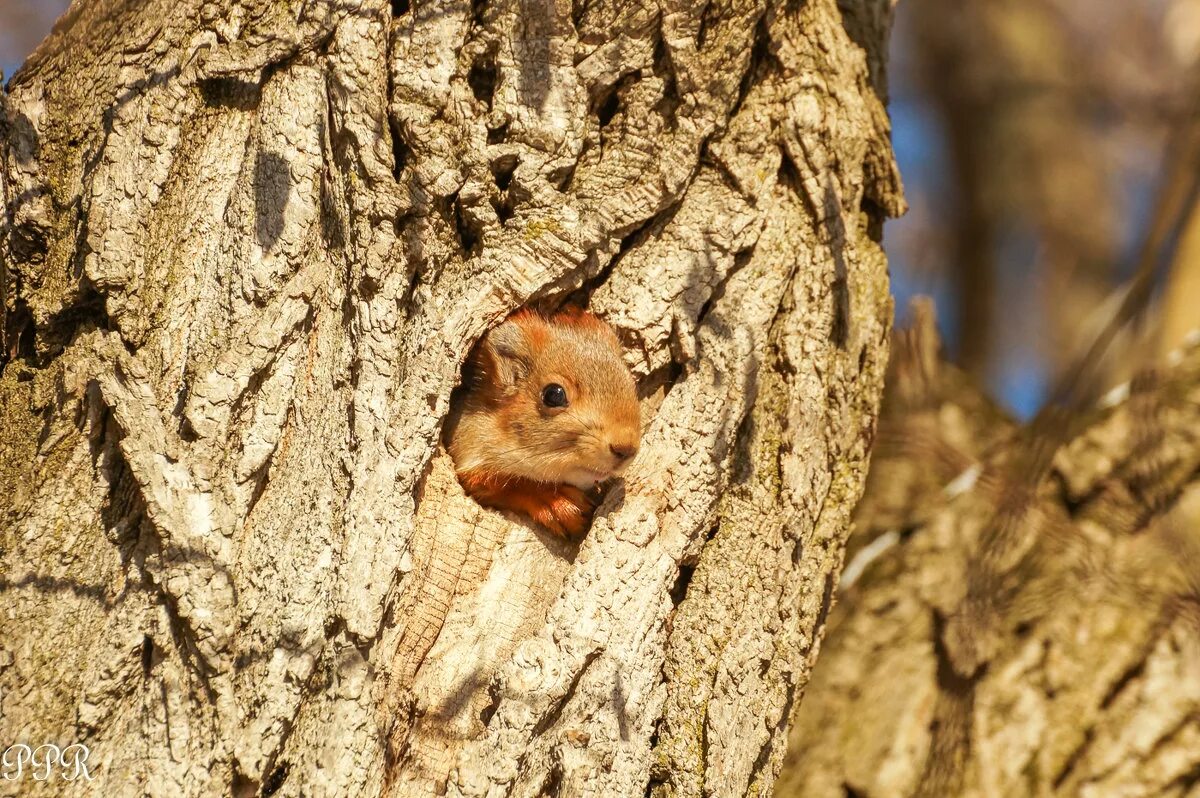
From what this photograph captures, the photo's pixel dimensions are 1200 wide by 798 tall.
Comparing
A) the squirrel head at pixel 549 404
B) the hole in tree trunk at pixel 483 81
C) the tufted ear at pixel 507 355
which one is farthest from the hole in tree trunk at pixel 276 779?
the hole in tree trunk at pixel 483 81

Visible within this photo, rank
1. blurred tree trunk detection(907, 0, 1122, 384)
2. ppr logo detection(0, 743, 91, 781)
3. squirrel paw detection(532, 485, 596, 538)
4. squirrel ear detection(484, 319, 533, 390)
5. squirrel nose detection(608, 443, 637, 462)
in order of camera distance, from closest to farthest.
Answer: ppr logo detection(0, 743, 91, 781) → squirrel nose detection(608, 443, 637, 462) → squirrel paw detection(532, 485, 596, 538) → squirrel ear detection(484, 319, 533, 390) → blurred tree trunk detection(907, 0, 1122, 384)

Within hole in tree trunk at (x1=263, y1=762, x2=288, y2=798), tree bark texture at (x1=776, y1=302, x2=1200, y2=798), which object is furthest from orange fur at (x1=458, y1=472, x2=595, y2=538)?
hole in tree trunk at (x1=263, y1=762, x2=288, y2=798)

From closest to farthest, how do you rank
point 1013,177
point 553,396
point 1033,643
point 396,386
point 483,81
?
1. point 396,386
2. point 483,81
3. point 1033,643
4. point 553,396
5. point 1013,177

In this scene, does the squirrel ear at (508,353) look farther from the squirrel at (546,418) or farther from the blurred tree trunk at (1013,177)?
the blurred tree trunk at (1013,177)

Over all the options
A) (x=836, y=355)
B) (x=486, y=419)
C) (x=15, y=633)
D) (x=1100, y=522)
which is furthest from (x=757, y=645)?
(x=15, y=633)

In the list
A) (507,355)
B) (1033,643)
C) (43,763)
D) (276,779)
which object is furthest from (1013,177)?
(43,763)

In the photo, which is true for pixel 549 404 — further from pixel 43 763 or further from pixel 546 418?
pixel 43 763

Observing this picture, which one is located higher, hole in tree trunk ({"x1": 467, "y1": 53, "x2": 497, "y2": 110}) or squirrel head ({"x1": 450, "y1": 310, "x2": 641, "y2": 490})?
hole in tree trunk ({"x1": 467, "y1": 53, "x2": 497, "y2": 110})

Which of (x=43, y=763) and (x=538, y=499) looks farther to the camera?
(x=538, y=499)

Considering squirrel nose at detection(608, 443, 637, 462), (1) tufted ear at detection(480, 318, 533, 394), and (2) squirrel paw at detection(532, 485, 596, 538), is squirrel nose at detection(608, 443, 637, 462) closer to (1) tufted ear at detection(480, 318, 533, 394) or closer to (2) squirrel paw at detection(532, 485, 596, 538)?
(2) squirrel paw at detection(532, 485, 596, 538)
